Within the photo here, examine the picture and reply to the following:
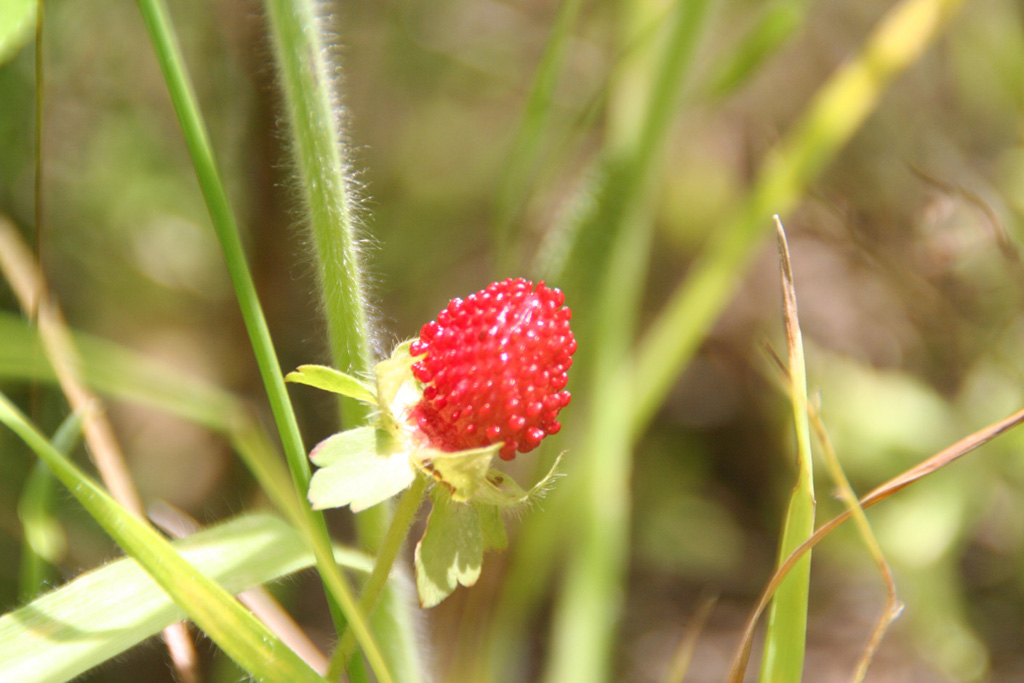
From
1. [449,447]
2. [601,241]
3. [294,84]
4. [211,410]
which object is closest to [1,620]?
[211,410]

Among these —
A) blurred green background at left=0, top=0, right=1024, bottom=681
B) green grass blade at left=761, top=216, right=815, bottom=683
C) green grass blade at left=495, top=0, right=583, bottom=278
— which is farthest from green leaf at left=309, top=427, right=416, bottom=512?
blurred green background at left=0, top=0, right=1024, bottom=681

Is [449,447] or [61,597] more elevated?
[449,447]

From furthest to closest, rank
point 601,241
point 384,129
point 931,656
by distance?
point 384,129 → point 931,656 → point 601,241

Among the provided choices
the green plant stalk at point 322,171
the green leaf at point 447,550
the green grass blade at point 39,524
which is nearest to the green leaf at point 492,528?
the green leaf at point 447,550

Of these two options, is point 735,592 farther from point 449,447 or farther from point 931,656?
point 449,447

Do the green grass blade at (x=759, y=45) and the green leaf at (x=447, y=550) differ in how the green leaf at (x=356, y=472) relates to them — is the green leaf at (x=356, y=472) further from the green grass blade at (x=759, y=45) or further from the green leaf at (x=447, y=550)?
the green grass blade at (x=759, y=45)

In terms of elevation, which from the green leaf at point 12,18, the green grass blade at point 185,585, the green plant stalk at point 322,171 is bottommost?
the green grass blade at point 185,585

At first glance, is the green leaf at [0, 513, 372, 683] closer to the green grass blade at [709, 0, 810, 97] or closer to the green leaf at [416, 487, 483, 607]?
the green leaf at [416, 487, 483, 607]
